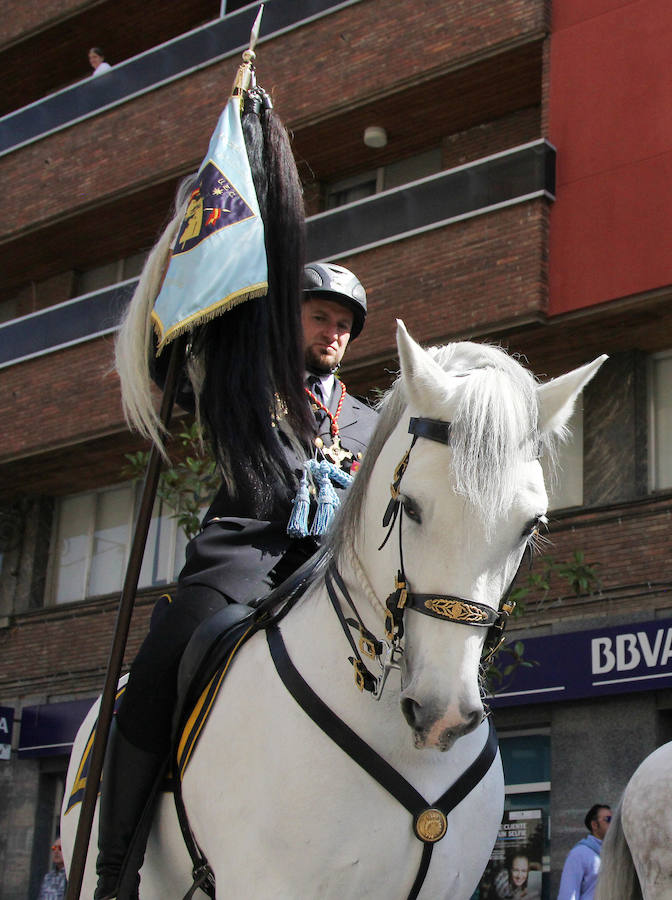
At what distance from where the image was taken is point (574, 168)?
48.9ft

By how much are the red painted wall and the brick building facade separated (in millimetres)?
26

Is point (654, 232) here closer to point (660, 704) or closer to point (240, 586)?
point (660, 704)

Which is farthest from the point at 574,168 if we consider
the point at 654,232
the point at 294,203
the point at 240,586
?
the point at 240,586

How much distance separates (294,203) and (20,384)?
1581cm

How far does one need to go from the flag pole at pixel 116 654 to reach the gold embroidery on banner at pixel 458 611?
1.65 m

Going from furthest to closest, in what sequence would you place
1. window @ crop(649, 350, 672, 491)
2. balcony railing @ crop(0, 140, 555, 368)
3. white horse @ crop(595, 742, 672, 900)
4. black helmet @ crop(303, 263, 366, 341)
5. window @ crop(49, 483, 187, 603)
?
window @ crop(49, 483, 187, 603), balcony railing @ crop(0, 140, 555, 368), window @ crop(649, 350, 672, 491), black helmet @ crop(303, 263, 366, 341), white horse @ crop(595, 742, 672, 900)

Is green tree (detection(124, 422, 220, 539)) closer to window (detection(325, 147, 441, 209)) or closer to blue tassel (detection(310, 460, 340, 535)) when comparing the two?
blue tassel (detection(310, 460, 340, 535))

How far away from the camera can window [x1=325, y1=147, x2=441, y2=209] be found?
18000 millimetres

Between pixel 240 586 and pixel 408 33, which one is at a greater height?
pixel 408 33

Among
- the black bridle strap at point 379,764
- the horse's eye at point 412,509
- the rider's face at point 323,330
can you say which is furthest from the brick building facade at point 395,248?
the horse's eye at point 412,509

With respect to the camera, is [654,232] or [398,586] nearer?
[398,586]

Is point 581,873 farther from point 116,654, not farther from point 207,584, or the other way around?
point 207,584

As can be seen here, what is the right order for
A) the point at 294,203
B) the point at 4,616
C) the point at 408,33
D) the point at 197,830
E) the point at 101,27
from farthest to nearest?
the point at 101,27 < the point at 4,616 < the point at 408,33 < the point at 294,203 < the point at 197,830

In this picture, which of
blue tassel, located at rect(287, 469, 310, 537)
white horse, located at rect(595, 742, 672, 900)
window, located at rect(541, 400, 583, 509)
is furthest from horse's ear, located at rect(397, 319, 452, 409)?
window, located at rect(541, 400, 583, 509)
